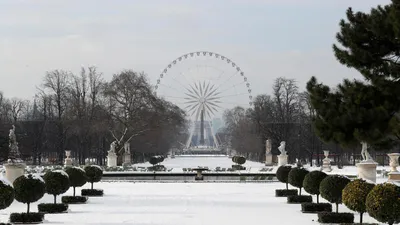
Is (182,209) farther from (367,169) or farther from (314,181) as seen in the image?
(367,169)

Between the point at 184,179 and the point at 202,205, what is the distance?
23629mm

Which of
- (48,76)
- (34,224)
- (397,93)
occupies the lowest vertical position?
(34,224)

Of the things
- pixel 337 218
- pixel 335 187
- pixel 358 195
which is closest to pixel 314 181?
pixel 335 187

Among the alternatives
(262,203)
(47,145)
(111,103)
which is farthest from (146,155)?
(262,203)

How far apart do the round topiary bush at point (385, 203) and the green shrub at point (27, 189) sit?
10.2 m

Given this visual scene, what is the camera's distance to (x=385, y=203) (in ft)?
57.6

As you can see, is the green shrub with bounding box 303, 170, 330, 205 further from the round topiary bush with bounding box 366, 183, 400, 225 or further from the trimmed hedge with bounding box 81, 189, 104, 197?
the trimmed hedge with bounding box 81, 189, 104, 197

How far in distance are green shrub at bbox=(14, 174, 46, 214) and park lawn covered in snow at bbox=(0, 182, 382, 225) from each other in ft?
2.94


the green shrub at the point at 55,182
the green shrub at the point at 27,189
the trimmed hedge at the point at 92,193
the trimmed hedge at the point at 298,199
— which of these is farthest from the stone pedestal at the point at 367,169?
the green shrub at the point at 27,189

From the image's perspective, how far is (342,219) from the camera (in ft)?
73.8

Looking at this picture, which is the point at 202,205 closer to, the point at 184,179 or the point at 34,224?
the point at 34,224

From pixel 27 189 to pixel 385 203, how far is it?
10740 mm

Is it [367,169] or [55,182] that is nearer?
[55,182]

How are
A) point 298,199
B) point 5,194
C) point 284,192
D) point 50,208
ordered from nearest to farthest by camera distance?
1. point 5,194
2. point 50,208
3. point 298,199
4. point 284,192
